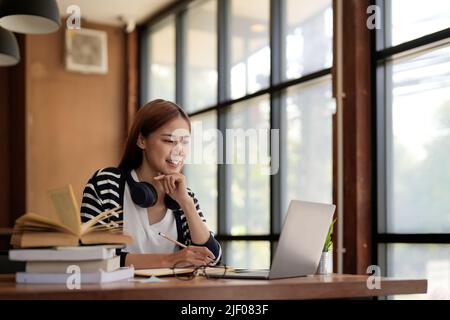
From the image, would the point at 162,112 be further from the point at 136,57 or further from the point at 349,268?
the point at 136,57

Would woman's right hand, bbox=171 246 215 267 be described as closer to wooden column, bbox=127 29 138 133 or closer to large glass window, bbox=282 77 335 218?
large glass window, bbox=282 77 335 218

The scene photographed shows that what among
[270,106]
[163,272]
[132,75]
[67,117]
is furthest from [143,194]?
[132,75]

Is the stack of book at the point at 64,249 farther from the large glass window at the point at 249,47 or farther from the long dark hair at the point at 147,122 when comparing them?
the large glass window at the point at 249,47

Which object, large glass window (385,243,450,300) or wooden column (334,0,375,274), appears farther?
wooden column (334,0,375,274)

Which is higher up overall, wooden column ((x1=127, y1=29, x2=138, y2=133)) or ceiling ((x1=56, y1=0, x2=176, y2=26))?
ceiling ((x1=56, y1=0, x2=176, y2=26))

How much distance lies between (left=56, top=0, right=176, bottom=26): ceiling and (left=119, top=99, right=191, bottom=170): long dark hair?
4.08 metres

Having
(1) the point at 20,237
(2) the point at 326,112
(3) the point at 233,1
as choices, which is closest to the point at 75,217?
(1) the point at 20,237

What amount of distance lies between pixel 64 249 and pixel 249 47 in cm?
383

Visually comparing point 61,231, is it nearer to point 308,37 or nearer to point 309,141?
point 309,141

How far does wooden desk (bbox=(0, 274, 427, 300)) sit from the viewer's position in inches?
55.5

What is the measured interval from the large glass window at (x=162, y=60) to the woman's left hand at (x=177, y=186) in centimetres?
434

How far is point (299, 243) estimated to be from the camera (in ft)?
6.12

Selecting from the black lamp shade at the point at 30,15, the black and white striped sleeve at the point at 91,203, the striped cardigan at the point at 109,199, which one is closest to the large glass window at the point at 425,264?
the striped cardigan at the point at 109,199

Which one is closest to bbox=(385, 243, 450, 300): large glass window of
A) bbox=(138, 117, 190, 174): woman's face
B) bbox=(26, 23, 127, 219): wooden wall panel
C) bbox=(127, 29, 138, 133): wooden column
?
bbox=(138, 117, 190, 174): woman's face
